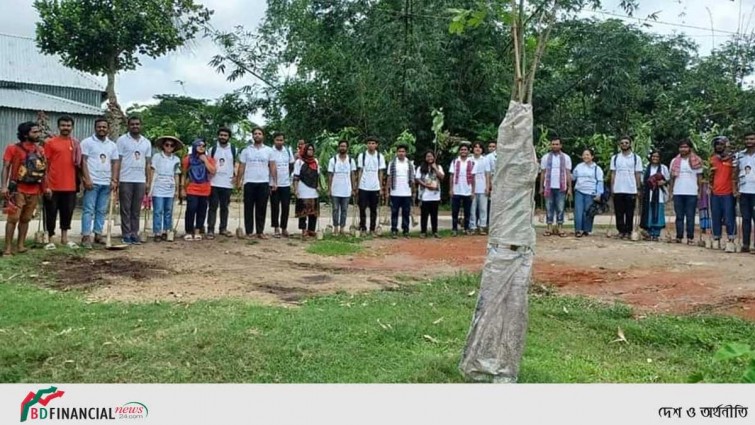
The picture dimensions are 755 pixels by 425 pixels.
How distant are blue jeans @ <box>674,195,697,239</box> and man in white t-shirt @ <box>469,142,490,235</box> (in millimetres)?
2995

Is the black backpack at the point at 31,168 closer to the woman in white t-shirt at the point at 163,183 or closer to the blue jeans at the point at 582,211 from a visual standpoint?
the woman in white t-shirt at the point at 163,183

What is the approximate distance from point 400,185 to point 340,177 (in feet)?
3.31

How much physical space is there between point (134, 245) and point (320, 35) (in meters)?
13.2

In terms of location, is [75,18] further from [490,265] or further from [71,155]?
[490,265]

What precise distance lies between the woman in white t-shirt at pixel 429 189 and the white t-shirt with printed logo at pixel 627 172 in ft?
9.66

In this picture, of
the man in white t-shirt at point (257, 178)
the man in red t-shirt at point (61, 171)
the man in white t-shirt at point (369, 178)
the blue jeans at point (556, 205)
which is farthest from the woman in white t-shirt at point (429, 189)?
the man in red t-shirt at point (61, 171)

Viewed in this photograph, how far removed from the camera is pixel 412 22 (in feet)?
60.2

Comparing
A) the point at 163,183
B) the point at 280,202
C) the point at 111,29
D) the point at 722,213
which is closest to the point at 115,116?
the point at 111,29

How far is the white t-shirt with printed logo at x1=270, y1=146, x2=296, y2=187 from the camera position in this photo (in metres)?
10.8

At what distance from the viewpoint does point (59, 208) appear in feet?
29.0

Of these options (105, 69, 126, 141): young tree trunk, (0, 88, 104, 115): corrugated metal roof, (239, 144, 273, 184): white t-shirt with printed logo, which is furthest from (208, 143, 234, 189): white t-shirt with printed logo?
(0, 88, 104, 115): corrugated metal roof

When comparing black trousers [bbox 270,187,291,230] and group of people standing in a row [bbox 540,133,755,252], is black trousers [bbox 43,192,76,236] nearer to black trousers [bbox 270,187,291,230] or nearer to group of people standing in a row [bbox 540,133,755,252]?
black trousers [bbox 270,187,291,230]

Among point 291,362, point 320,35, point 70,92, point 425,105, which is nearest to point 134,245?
point 291,362

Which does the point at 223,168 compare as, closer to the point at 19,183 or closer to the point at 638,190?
the point at 19,183
